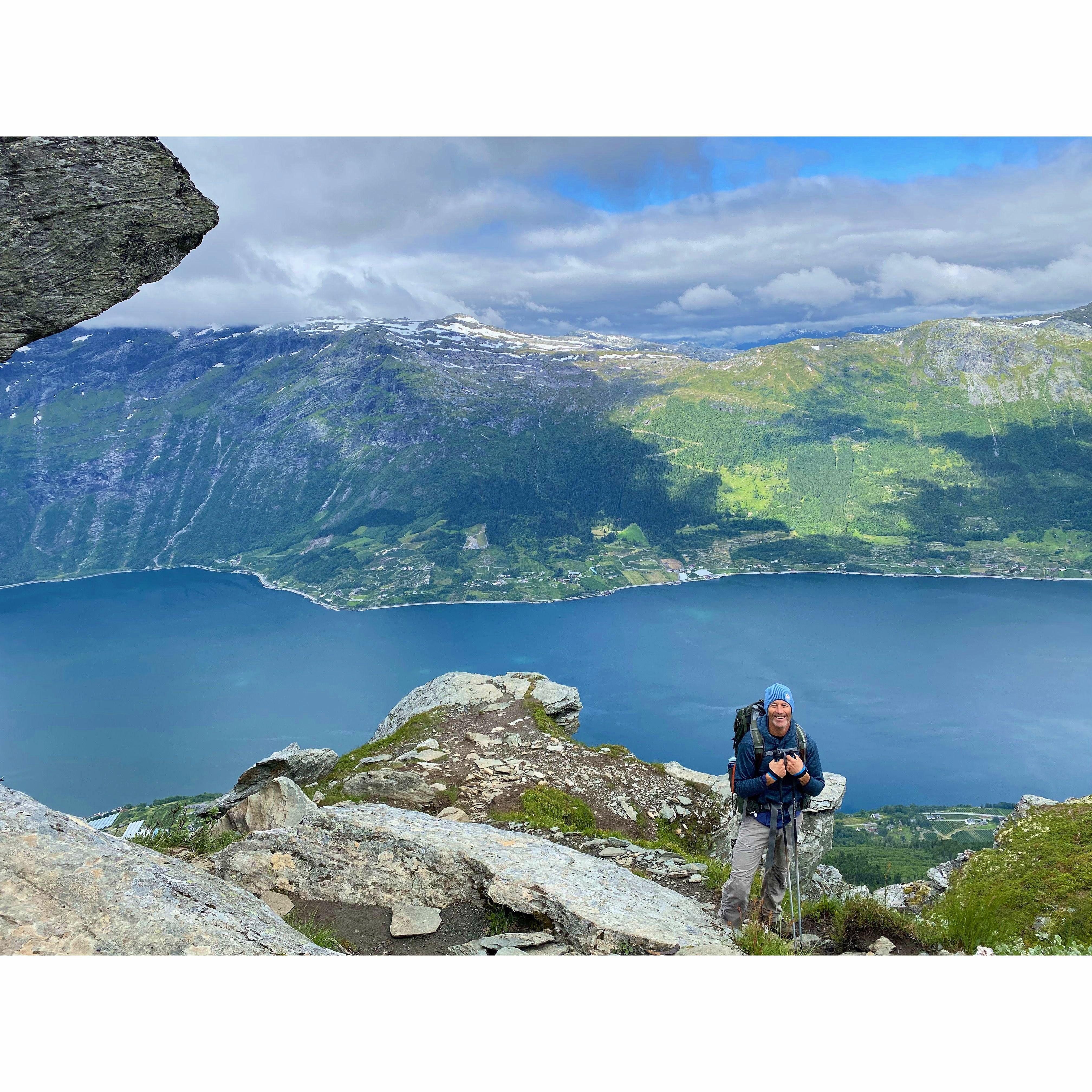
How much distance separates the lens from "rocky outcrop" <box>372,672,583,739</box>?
1512cm

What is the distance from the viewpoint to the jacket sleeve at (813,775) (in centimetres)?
504

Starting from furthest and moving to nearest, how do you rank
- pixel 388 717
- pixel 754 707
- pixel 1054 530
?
pixel 1054 530 → pixel 388 717 → pixel 754 707

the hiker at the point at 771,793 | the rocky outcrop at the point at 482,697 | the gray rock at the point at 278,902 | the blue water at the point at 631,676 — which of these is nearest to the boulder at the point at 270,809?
the gray rock at the point at 278,902

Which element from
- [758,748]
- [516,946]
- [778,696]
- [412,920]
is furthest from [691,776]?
[516,946]

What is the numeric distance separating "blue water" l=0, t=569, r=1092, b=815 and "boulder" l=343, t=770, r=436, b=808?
67.4m

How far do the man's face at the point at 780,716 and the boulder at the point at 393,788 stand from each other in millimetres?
6650

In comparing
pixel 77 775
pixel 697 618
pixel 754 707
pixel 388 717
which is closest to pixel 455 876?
pixel 754 707

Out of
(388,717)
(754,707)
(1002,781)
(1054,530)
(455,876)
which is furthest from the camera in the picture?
(1054,530)

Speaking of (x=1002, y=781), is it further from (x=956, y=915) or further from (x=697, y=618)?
(x=956, y=915)

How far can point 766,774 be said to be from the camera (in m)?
5.07

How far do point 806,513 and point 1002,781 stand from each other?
12260cm

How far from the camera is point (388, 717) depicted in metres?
17.3

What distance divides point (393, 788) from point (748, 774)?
6.78 m

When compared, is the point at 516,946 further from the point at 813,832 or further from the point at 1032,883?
the point at 813,832
